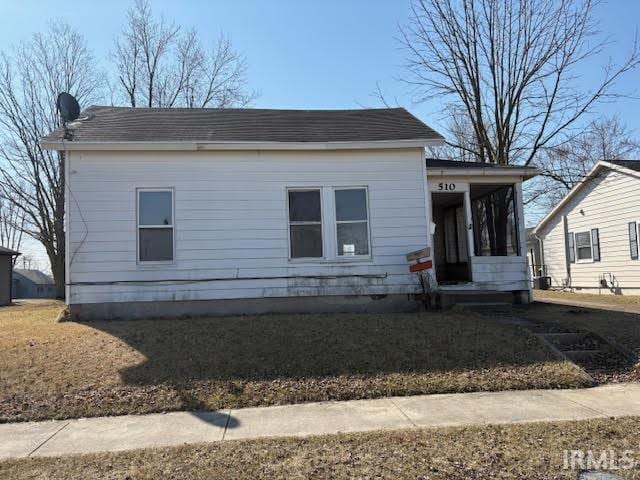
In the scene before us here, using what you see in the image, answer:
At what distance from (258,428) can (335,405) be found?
1.11m

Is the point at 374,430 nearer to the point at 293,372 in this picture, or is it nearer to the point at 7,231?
the point at 293,372

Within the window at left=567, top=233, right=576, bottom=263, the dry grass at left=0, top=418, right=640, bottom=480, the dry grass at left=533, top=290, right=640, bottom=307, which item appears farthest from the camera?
the window at left=567, top=233, right=576, bottom=263

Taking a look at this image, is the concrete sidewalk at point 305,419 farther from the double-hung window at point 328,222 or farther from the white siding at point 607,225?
the white siding at point 607,225

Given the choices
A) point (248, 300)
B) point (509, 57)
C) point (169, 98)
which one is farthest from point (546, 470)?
point (169, 98)

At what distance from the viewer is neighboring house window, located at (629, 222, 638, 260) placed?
16.9 m

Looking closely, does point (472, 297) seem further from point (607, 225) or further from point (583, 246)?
point (583, 246)

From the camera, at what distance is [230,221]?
34.1ft

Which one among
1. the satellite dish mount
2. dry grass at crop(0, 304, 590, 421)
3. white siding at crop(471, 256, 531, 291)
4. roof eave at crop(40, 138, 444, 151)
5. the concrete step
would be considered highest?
the satellite dish mount

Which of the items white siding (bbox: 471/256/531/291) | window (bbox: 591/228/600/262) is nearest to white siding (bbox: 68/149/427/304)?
white siding (bbox: 471/256/531/291)

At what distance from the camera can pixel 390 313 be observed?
10234mm

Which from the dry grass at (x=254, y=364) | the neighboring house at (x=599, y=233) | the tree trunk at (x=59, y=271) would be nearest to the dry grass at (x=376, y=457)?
the dry grass at (x=254, y=364)

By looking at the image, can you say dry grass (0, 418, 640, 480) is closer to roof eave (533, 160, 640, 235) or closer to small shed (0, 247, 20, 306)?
roof eave (533, 160, 640, 235)

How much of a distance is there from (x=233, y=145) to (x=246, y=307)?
341 cm

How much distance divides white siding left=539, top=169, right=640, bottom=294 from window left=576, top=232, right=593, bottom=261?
225 mm
